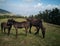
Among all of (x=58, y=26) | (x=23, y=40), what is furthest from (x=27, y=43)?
(x=58, y=26)

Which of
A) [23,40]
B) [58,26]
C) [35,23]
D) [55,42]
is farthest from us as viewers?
[58,26]

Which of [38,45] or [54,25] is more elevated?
[54,25]

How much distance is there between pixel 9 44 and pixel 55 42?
2.91 meters

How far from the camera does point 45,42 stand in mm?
7910

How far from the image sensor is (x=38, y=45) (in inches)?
288

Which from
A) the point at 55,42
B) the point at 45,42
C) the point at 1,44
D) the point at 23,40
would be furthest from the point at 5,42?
the point at 55,42

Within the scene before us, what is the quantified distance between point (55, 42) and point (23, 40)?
2.05m

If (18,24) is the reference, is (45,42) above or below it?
below

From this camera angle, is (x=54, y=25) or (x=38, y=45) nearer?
(x=38, y=45)

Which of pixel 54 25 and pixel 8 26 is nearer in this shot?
pixel 8 26

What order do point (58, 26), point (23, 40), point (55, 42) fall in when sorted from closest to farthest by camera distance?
point (23, 40) → point (55, 42) → point (58, 26)

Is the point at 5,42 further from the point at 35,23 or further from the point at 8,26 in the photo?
the point at 35,23

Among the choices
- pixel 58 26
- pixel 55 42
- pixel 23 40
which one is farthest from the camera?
pixel 58 26

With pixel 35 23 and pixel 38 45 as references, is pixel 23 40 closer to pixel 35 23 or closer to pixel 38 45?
pixel 38 45
